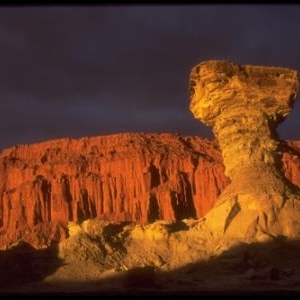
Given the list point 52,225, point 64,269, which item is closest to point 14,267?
point 64,269

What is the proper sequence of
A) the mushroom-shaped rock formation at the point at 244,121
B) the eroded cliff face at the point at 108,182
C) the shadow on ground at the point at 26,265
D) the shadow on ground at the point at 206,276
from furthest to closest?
1. the eroded cliff face at the point at 108,182
2. the mushroom-shaped rock formation at the point at 244,121
3. the shadow on ground at the point at 26,265
4. the shadow on ground at the point at 206,276

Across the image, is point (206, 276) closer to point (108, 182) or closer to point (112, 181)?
point (112, 181)

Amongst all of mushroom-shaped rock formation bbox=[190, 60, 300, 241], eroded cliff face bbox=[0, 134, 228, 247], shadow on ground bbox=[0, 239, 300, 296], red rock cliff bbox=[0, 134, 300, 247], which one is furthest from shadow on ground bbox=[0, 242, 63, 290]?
eroded cliff face bbox=[0, 134, 228, 247]

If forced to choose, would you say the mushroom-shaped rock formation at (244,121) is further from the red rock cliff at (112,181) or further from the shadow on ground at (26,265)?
the red rock cliff at (112,181)

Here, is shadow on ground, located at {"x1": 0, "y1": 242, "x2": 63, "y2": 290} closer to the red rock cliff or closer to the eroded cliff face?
the red rock cliff

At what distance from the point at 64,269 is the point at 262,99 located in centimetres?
1192

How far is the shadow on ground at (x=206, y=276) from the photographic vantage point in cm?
2684

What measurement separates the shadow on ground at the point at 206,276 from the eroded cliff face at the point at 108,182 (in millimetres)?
47493

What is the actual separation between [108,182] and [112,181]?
1.96 ft

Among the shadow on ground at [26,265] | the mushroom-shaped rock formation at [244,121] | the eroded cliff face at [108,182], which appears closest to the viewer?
the shadow on ground at [26,265]

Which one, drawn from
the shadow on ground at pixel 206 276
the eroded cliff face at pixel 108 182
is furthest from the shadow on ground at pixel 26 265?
the eroded cliff face at pixel 108 182

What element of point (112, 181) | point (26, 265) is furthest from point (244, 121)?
point (112, 181)

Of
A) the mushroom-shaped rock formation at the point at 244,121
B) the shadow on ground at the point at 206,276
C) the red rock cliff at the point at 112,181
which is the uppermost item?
the red rock cliff at the point at 112,181

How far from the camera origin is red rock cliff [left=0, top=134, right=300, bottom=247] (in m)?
82.2
